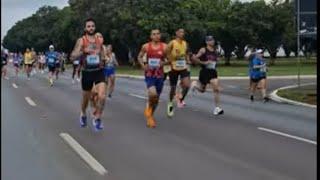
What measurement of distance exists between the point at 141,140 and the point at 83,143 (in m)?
0.97

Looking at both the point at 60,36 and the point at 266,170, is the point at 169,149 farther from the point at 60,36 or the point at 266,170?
the point at 60,36

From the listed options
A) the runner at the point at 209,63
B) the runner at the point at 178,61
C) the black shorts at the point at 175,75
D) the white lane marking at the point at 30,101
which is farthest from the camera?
the white lane marking at the point at 30,101

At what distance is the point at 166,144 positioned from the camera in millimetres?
11352

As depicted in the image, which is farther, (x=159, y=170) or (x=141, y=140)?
(x=141, y=140)

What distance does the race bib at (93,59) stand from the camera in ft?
42.1

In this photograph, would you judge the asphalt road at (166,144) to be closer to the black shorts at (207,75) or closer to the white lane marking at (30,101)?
the black shorts at (207,75)

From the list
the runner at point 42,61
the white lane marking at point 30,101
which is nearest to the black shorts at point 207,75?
the white lane marking at point 30,101

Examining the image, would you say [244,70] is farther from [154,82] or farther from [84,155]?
[84,155]

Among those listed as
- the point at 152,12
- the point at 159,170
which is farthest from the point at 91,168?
the point at 152,12

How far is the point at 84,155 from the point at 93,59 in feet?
9.88

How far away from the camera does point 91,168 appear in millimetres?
9172

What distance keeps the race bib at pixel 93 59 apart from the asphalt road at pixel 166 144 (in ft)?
3.97

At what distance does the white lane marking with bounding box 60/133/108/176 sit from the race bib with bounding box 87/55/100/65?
1.31 m

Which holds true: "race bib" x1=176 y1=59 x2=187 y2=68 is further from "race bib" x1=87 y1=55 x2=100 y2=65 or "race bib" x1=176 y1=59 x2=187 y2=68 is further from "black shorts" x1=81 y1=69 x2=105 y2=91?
"race bib" x1=87 y1=55 x2=100 y2=65
